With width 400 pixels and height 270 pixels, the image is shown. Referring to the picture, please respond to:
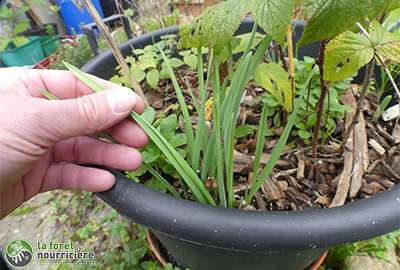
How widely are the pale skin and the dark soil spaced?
7.6 inches

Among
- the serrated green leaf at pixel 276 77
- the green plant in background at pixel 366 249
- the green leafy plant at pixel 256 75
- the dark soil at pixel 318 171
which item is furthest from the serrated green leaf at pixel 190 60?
the green plant in background at pixel 366 249

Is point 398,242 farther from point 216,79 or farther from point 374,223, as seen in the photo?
point 216,79

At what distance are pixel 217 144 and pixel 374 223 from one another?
258 millimetres

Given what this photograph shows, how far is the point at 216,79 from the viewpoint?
1.80 ft

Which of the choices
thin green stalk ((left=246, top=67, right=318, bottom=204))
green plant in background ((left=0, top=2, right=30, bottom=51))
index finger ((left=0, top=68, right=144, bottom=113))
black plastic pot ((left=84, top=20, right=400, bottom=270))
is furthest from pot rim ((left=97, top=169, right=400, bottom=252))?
green plant in background ((left=0, top=2, right=30, bottom=51))

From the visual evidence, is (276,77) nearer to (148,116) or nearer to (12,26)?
(148,116)

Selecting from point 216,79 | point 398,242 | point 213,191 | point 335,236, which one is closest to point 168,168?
point 213,191

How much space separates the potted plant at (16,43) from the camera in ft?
7.36

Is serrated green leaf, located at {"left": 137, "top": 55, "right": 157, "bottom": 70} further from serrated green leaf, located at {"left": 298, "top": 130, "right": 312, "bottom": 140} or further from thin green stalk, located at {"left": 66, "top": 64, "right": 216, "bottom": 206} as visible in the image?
serrated green leaf, located at {"left": 298, "top": 130, "right": 312, "bottom": 140}

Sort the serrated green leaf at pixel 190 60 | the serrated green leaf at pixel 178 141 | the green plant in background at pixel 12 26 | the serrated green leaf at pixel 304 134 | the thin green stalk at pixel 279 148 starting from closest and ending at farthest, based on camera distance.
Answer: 1. the thin green stalk at pixel 279 148
2. the serrated green leaf at pixel 178 141
3. the serrated green leaf at pixel 304 134
4. the serrated green leaf at pixel 190 60
5. the green plant in background at pixel 12 26

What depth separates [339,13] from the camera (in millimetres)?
321

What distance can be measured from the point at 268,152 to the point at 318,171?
12cm

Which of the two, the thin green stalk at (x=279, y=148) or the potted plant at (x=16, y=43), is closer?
the thin green stalk at (x=279, y=148)

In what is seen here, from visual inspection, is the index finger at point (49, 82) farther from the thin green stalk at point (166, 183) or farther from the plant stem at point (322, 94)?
the plant stem at point (322, 94)
